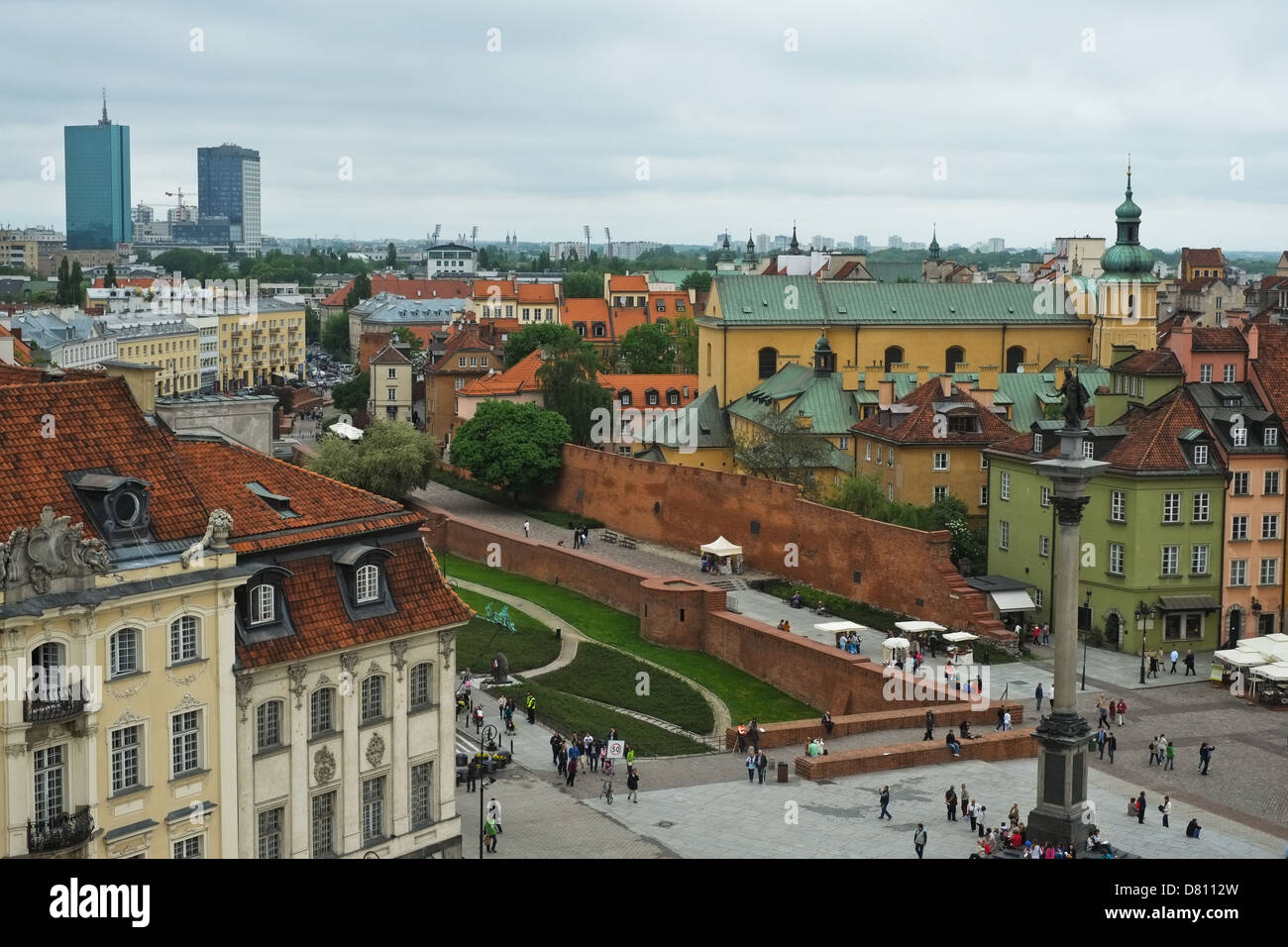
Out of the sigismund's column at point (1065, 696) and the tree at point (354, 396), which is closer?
the sigismund's column at point (1065, 696)

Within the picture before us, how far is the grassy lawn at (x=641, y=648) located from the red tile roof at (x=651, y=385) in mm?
19370

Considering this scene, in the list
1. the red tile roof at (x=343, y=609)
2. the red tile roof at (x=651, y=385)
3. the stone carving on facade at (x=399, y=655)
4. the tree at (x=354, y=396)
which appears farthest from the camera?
the tree at (x=354, y=396)

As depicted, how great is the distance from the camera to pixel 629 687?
46500 millimetres

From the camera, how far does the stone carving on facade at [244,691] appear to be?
84.9 feet

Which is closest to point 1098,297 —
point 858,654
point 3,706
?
point 858,654

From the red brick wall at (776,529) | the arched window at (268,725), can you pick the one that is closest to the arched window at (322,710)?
the arched window at (268,725)

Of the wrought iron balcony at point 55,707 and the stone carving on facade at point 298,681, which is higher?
the wrought iron balcony at point 55,707

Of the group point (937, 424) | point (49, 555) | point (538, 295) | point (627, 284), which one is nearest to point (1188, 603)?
point (937, 424)

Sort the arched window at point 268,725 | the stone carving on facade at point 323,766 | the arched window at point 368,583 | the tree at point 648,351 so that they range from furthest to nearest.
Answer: the tree at point 648,351 → the arched window at point 368,583 → the stone carving on facade at point 323,766 → the arched window at point 268,725

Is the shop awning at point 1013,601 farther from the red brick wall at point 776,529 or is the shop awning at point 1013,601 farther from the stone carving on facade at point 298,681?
the stone carving on facade at point 298,681

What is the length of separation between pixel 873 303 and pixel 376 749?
2153 inches

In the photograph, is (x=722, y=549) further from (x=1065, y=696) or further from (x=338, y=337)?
(x=338, y=337)

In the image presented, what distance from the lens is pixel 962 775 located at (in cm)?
3641

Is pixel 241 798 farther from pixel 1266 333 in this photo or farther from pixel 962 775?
pixel 1266 333
